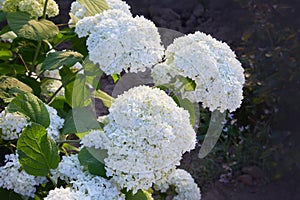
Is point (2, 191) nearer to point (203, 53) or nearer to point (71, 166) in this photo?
point (71, 166)

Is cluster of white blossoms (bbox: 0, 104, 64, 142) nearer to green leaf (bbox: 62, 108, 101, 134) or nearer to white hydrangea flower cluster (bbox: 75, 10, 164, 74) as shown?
green leaf (bbox: 62, 108, 101, 134)

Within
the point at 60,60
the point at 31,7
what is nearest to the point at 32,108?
the point at 60,60

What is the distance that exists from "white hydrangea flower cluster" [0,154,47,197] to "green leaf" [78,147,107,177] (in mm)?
149

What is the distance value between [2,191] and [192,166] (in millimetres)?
1996

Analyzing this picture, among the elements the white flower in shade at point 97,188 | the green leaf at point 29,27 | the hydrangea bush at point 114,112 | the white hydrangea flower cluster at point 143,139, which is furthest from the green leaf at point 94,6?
the white flower in shade at point 97,188

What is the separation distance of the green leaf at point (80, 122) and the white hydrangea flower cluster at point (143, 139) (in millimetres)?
135

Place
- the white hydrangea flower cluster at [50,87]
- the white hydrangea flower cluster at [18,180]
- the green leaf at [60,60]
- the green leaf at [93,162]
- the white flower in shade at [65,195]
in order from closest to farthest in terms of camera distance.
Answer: the white flower in shade at [65,195] < the green leaf at [93,162] < the white hydrangea flower cluster at [18,180] < the green leaf at [60,60] < the white hydrangea flower cluster at [50,87]

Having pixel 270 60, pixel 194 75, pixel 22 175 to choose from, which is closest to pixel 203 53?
pixel 194 75

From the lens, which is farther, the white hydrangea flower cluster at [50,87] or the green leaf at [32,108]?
the white hydrangea flower cluster at [50,87]

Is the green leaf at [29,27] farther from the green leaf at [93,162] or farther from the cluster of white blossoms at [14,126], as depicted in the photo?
the green leaf at [93,162]

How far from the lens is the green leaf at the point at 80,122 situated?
131 centimetres

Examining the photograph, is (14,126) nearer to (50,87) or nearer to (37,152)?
(37,152)

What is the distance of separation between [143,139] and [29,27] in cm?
54

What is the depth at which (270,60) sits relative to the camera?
3473 mm
